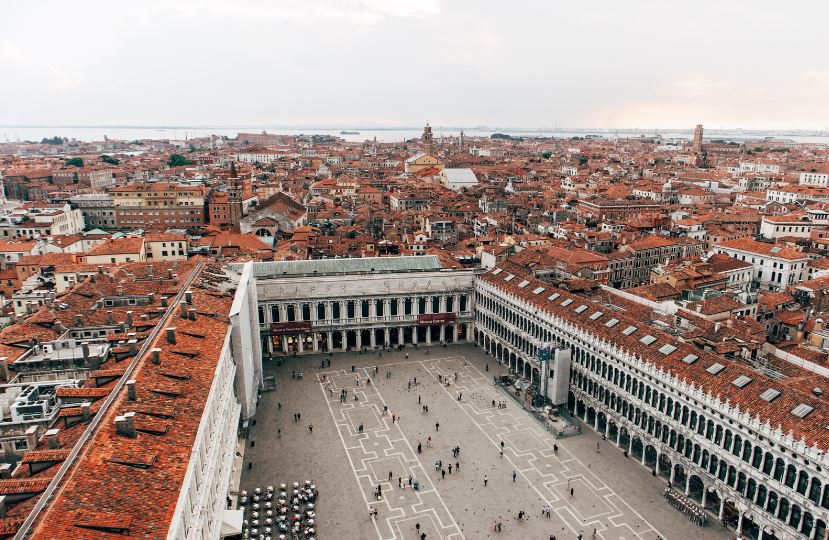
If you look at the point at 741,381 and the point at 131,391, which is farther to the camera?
the point at 741,381

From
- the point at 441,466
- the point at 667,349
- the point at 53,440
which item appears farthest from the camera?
the point at 441,466

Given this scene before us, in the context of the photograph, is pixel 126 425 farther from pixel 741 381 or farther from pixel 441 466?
pixel 741 381

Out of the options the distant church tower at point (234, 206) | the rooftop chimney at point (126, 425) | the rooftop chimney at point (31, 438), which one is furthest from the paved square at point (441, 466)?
the distant church tower at point (234, 206)

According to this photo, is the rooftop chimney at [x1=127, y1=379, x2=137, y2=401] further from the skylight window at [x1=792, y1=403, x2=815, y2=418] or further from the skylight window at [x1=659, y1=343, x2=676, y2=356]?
the skylight window at [x1=792, y1=403, x2=815, y2=418]

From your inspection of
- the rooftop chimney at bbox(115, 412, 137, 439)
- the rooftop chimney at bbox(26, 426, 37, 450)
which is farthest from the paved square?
the rooftop chimney at bbox(115, 412, 137, 439)

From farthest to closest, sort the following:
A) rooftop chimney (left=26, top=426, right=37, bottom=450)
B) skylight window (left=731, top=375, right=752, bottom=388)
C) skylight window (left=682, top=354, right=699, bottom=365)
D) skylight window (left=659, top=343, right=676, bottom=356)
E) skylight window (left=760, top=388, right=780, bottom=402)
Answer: skylight window (left=659, top=343, right=676, bottom=356) < skylight window (left=682, top=354, right=699, bottom=365) < skylight window (left=731, top=375, right=752, bottom=388) < skylight window (left=760, top=388, right=780, bottom=402) < rooftop chimney (left=26, top=426, right=37, bottom=450)

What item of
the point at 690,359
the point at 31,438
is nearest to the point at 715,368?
the point at 690,359
